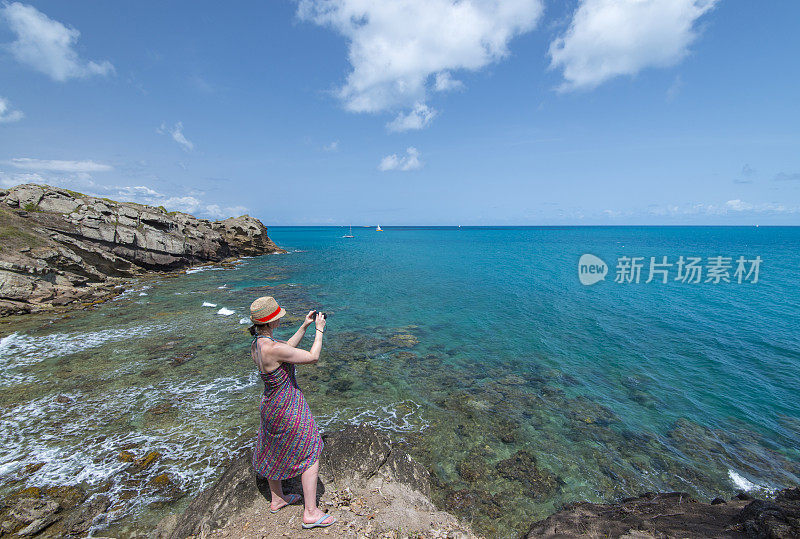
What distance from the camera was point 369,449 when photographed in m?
8.01

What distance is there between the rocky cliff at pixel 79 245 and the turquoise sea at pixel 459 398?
5.49 meters

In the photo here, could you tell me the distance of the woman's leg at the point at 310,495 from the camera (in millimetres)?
5762

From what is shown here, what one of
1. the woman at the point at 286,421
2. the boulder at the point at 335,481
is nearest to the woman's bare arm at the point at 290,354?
the woman at the point at 286,421

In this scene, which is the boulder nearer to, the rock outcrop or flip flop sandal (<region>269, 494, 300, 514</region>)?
flip flop sandal (<region>269, 494, 300, 514</region>)

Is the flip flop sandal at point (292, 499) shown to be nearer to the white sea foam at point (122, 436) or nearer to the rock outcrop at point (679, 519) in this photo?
the white sea foam at point (122, 436)

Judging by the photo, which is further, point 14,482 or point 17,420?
point 17,420

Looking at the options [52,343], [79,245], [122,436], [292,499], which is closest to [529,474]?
[292,499]

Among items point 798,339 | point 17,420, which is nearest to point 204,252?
point 17,420

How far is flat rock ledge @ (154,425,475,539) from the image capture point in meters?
6.01

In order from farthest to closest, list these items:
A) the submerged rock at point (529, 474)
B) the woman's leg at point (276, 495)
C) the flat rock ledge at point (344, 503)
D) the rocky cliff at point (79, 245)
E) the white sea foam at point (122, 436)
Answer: the rocky cliff at point (79, 245) → the submerged rock at point (529, 474) → the white sea foam at point (122, 436) → the woman's leg at point (276, 495) → the flat rock ledge at point (344, 503)

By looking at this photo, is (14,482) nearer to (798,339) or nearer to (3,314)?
(3,314)

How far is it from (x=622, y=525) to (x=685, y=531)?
1.07m

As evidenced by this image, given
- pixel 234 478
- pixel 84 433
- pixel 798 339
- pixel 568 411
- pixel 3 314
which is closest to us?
pixel 234 478

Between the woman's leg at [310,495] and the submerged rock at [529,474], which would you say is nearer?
the woman's leg at [310,495]
